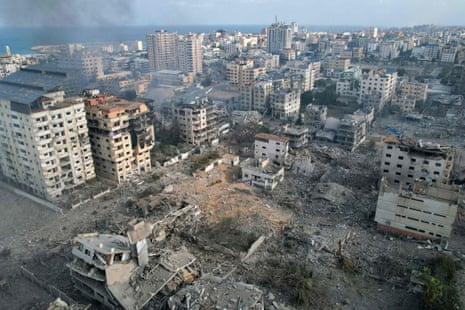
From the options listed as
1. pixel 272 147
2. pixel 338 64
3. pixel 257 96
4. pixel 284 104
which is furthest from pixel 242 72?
pixel 272 147

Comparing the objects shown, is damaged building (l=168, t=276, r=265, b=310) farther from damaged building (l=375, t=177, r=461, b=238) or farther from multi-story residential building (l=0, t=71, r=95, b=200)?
multi-story residential building (l=0, t=71, r=95, b=200)

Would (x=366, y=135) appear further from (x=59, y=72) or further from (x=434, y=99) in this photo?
(x=59, y=72)

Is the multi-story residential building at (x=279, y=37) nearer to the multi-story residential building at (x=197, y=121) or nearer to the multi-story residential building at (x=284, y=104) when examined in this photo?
the multi-story residential building at (x=284, y=104)

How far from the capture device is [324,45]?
6919cm

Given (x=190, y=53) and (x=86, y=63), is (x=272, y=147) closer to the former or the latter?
(x=86, y=63)

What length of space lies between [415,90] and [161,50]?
36.1 meters

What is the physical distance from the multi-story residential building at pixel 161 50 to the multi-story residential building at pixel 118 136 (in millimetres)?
37262

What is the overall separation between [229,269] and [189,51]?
4475 centimetres

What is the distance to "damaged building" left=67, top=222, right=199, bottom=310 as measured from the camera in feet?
30.8

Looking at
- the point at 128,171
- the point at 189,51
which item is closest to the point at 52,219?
the point at 128,171

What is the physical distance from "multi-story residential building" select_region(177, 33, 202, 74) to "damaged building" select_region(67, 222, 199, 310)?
4321 centimetres

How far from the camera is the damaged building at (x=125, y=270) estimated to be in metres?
9.38

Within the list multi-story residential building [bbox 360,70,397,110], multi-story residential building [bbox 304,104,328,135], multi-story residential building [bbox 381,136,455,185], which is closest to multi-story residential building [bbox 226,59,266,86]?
multi-story residential building [bbox 360,70,397,110]

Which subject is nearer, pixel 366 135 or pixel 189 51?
pixel 366 135
